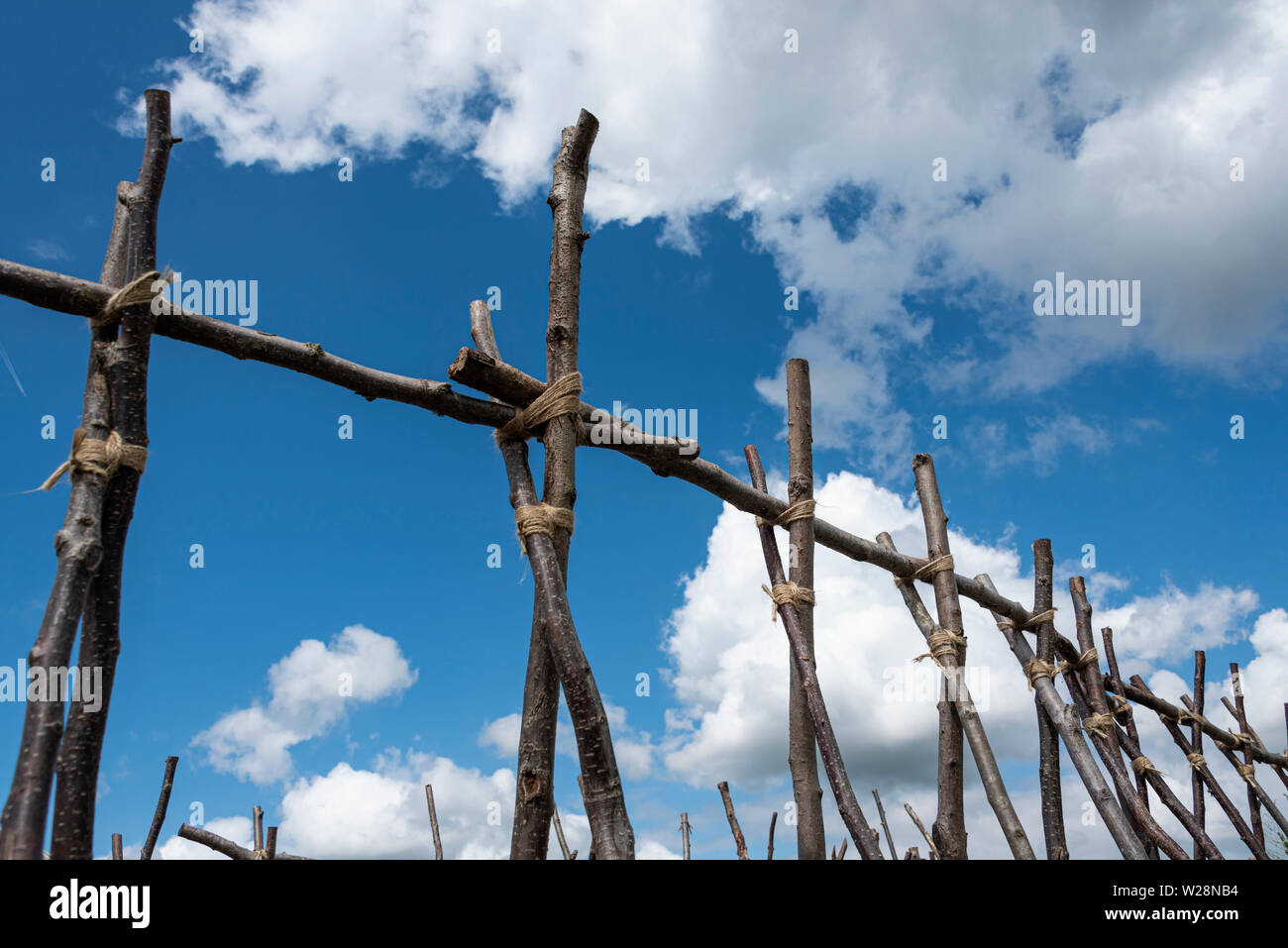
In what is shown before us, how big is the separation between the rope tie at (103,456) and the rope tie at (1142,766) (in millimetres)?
5980

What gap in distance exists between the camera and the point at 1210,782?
22.4 feet

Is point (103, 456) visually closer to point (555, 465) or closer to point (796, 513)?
point (555, 465)

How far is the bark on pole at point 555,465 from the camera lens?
263cm

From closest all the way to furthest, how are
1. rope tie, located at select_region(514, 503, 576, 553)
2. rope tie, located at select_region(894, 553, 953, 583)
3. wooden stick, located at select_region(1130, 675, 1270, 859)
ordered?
rope tie, located at select_region(514, 503, 576, 553), rope tie, located at select_region(894, 553, 953, 583), wooden stick, located at select_region(1130, 675, 1270, 859)

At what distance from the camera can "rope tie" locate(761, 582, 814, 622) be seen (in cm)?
401

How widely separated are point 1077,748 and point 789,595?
2.16 metres

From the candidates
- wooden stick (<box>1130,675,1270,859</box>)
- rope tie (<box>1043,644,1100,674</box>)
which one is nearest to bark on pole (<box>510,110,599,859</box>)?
rope tie (<box>1043,644,1100,674</box>)

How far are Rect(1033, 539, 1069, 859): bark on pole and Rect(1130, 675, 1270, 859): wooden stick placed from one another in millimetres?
1946

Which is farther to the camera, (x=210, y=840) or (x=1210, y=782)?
(x=1210, y=782)

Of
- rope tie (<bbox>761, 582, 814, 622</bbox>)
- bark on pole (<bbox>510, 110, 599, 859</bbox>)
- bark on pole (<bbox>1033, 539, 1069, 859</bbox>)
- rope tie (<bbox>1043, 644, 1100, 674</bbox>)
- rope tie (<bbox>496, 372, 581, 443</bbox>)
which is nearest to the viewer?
bark on pole (<bbox>510, 110, 599, 859</bbox>)

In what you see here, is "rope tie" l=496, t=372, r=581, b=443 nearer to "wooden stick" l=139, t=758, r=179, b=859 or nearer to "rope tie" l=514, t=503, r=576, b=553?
"rope tie" l=514, t=503, r=576, b=553

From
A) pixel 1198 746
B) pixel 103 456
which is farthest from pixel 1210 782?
pixel 103 456
